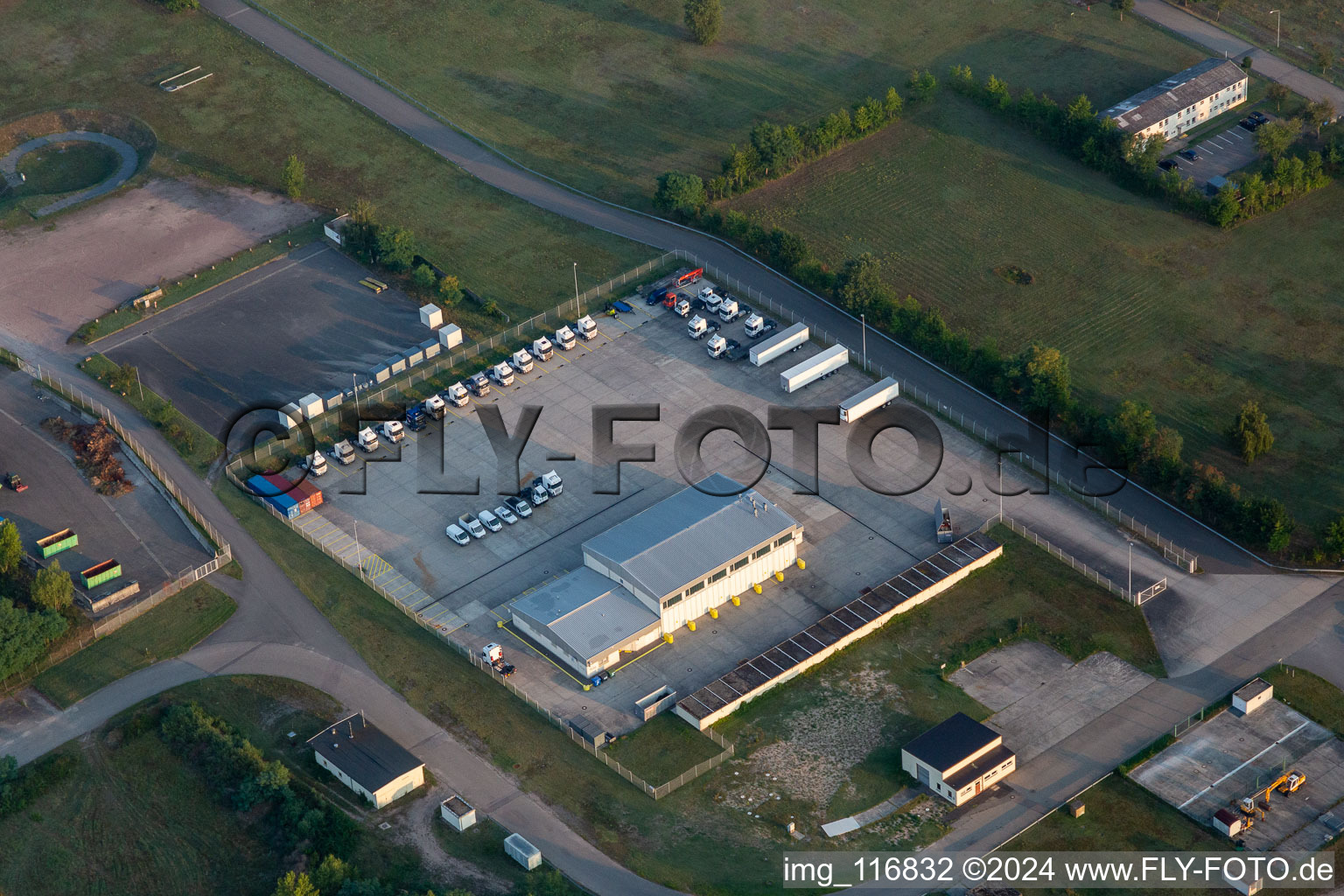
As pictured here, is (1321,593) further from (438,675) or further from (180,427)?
(180,427)

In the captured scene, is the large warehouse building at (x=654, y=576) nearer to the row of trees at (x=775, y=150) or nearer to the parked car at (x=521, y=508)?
→ the parked car at (x=521, y=508)

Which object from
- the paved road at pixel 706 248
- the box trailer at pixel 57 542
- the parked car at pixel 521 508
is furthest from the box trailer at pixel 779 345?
the box trailer at pixel 57 542

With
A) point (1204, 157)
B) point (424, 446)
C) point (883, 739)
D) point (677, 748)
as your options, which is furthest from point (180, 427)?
point (1204, 157)

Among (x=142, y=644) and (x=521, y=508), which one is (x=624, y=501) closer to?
(x=521, y=508)

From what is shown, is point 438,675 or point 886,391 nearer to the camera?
point 438,675

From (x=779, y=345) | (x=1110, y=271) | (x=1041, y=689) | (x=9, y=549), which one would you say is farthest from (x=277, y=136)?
(x=1041, y=689)

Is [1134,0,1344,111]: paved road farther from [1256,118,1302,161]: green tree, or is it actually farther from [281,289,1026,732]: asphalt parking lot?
Result: [281,289,1026,732]: asphalt parking lot

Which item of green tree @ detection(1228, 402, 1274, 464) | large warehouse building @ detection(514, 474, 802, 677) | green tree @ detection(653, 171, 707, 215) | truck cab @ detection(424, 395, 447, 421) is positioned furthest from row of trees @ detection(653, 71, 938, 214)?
green tree @ detection(1228, 402, 1274, 464)
